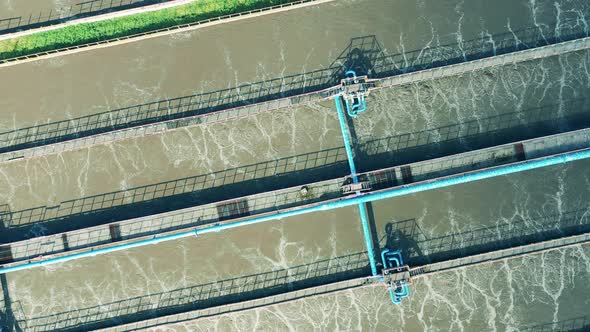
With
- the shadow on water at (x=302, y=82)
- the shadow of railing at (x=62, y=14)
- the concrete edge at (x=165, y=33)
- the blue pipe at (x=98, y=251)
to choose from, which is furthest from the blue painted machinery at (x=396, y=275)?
the shadow of railing at (x=62, y=14)

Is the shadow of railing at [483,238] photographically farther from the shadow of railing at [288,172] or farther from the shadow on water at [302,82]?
the shadow on water at [302,82]

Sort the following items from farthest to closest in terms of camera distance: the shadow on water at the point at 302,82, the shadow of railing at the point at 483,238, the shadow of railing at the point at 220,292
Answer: the shadow on water at the point at 302,82, the shadow of railing at the point at 220,292, the shadow of railing at the point at 483,238

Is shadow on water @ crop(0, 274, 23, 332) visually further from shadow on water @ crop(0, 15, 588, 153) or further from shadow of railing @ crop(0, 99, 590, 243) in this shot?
shadow on water @ crop(0, 15, 588, 153)

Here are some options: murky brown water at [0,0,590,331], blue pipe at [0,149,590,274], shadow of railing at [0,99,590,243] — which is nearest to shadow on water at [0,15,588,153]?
murky brown water at [0,0,590,331]

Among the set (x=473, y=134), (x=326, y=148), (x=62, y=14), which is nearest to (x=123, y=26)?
(x=62, y=14)

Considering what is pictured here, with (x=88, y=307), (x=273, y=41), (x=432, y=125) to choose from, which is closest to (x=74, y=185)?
(x=88, y=307)

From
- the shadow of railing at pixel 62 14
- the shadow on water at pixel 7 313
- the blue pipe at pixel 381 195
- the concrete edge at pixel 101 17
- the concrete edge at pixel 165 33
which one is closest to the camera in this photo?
the blue pipe at pixel 381 195

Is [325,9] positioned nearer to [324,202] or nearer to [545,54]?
[324,202]
